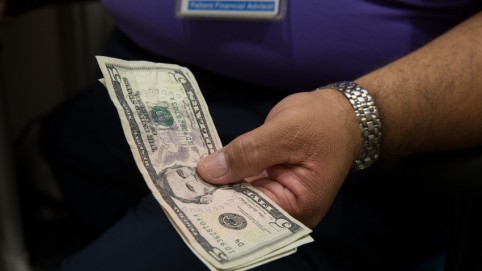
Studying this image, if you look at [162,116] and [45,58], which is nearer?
[162,116]

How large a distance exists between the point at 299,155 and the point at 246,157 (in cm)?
5

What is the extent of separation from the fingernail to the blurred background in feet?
3.17

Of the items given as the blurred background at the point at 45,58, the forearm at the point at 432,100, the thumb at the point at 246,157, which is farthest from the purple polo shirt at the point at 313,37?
the blurred background at the point at 45,58

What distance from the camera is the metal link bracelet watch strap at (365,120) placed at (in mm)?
592

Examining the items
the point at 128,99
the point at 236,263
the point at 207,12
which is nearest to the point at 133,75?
the point at 128,99

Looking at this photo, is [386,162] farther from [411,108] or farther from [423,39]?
[423,39]

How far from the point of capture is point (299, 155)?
0.56 meters

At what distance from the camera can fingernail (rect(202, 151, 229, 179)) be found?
574 millimetres

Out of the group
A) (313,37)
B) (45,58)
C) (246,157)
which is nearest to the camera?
(246,157)

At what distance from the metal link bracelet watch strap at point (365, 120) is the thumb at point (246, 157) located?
98mm

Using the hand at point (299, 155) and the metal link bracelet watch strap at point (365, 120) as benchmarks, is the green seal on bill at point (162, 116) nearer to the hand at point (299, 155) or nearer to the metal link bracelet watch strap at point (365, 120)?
the hand at point (299, 155)

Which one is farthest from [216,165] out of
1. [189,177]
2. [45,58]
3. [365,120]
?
[45,58]

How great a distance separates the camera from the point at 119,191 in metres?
1.01

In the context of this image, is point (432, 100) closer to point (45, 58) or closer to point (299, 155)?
point (299, 155)
